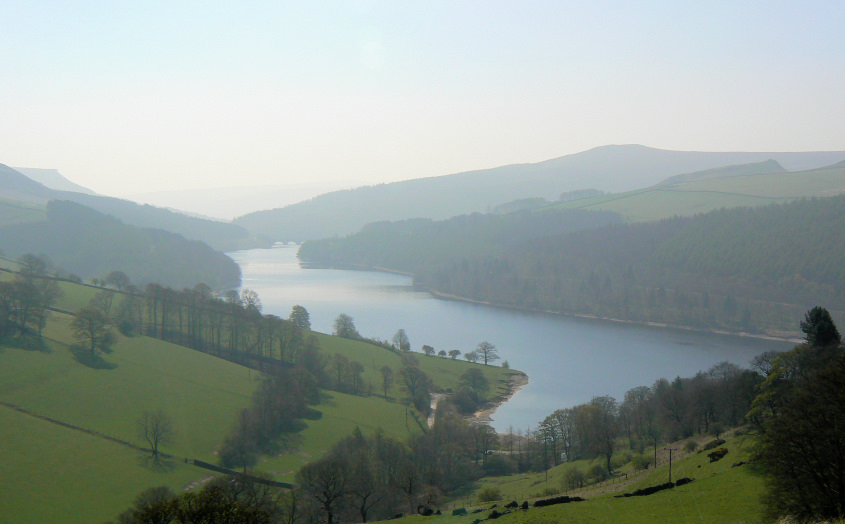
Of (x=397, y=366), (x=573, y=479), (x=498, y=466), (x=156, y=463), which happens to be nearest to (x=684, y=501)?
(x=573, y=479)

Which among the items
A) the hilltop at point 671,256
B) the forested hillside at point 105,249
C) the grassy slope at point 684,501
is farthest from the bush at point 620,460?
the forested hillside at point 105,249

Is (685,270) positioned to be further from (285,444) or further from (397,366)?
(285,444)

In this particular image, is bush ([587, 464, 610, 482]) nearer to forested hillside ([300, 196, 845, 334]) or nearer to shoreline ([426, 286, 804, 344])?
shoreline ([426, 286, 804, 344])

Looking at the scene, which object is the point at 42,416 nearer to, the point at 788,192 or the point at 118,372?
the point at 118,372

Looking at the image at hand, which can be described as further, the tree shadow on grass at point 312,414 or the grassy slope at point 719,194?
the grassy slope at point 719,194

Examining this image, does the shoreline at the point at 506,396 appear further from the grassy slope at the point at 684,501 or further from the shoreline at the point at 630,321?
the shoreline at the point at 630,321
